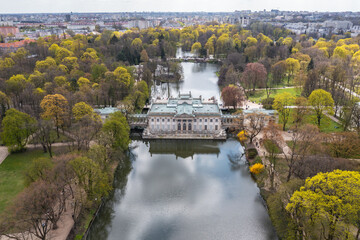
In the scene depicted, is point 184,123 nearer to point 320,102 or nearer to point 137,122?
point 137,122

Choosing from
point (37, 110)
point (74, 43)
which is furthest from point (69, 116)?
point (74, 43)

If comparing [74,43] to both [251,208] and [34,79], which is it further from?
[251,208]

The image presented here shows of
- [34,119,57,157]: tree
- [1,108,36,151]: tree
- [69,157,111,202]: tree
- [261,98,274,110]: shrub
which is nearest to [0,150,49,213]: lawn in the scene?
[34,119,57,157]: tree

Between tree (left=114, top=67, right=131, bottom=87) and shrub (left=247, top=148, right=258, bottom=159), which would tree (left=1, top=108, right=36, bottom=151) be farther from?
shrub (left=247, top=148, right=258, bottom=159)

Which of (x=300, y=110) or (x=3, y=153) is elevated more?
(x=300, y=110)

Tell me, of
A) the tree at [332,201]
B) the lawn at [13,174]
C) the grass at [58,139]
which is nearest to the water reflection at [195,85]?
the grass at [58,139]

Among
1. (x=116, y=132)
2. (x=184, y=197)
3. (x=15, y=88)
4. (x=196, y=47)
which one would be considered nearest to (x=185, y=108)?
(x=116, y=132)

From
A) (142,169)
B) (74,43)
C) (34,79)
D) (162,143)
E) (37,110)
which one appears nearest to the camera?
(142,169)

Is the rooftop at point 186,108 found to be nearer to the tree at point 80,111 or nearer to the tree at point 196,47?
the tree at point 80,111
